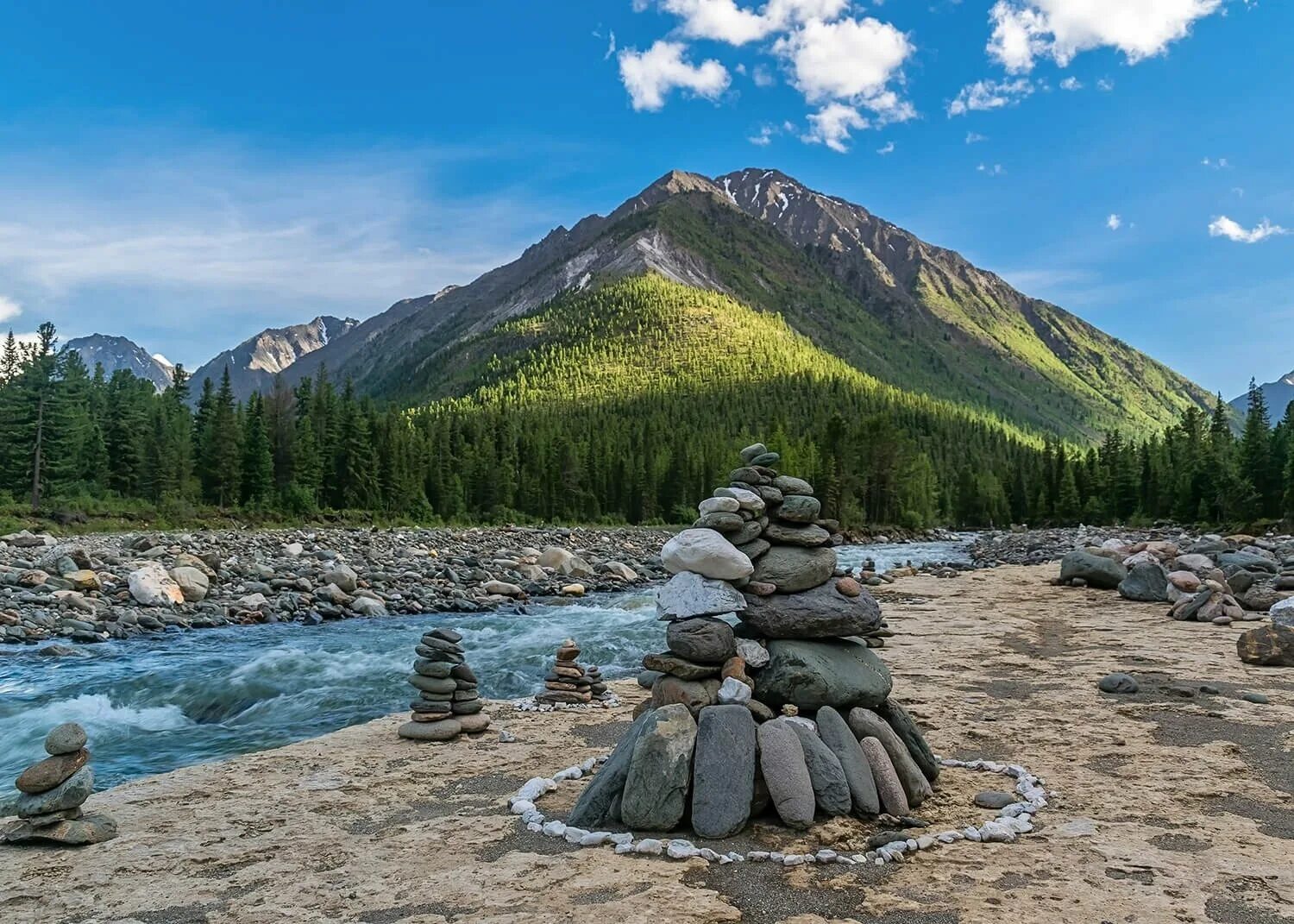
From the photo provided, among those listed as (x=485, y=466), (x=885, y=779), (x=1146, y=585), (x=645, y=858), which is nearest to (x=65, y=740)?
(x=645, y=858)

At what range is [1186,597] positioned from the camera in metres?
25.0

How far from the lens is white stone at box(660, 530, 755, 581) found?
32.5ft

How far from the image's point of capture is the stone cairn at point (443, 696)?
13094 millimetres

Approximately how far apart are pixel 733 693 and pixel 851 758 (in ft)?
4.90

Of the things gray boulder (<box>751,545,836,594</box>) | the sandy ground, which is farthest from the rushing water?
gray boulder (<box>751,545,836,594</box>)

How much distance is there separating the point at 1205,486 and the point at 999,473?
73.6 meters

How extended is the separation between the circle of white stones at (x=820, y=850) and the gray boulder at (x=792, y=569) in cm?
328

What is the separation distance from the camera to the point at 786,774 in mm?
8469

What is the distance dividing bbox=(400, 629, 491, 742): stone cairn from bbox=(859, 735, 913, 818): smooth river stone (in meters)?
7.06

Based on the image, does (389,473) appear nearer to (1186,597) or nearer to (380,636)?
(380,636)

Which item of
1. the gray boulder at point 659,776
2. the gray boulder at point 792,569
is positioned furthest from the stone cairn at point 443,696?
the gray boulder at point 792,569

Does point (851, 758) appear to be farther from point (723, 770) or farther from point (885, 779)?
point (723, 770)

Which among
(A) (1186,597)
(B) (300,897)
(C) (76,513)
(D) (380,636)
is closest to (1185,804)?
(B) (300,897)

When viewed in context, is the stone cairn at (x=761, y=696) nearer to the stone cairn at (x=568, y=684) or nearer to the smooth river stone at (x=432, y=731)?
the smooth river stone at (x=432, y=731)
